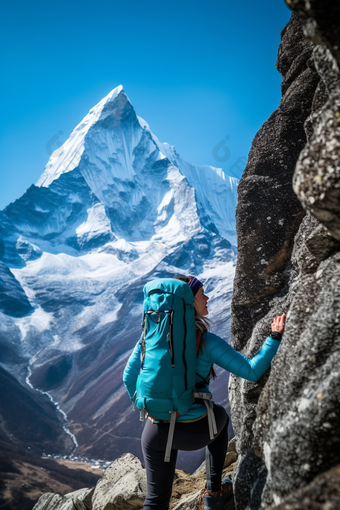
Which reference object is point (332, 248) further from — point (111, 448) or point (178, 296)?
point (111, 448)

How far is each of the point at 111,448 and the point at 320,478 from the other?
11799 centimetres

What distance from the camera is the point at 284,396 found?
354cm

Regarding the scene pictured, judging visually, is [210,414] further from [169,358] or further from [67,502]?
[67,502]

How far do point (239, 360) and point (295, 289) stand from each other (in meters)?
1.10

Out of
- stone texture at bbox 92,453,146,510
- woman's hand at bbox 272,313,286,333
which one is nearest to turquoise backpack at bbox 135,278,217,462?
woman's hand at bbox 272,313,286,333

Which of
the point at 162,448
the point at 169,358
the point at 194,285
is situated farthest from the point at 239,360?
the point at 162,448

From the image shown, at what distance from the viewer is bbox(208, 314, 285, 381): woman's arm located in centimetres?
409

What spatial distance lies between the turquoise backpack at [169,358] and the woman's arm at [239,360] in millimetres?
305

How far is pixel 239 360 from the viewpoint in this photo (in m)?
4.11

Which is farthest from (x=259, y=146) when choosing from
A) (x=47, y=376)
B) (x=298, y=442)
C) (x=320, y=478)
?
(x=47, y=376)

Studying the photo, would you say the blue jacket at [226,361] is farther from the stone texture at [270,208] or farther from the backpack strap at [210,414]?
the stone texture at [270,208]

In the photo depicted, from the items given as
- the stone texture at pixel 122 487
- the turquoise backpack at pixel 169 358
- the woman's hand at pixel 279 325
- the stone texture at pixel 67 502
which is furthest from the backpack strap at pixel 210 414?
the stone texture at pixel 67 502

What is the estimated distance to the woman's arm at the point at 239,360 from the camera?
4090 mm

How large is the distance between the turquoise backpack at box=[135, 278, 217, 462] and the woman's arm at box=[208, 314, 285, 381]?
305 mm
